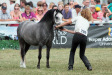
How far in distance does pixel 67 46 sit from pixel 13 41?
2.79 m

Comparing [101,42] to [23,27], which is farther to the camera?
[101,42]

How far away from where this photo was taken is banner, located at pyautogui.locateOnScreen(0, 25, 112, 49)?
19250mm

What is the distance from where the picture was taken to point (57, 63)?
563 inches

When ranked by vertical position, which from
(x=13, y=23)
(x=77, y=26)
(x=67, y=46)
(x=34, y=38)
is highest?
(x=77, y=26)

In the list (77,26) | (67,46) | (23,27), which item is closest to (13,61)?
(23,27)

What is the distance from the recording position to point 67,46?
785 inches

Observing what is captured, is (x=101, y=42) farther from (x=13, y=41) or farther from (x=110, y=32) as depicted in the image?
(x=13, y=41)

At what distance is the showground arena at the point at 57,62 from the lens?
11465mm

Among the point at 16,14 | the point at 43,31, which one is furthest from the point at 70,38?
the point at 43,31

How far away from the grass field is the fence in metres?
0.65

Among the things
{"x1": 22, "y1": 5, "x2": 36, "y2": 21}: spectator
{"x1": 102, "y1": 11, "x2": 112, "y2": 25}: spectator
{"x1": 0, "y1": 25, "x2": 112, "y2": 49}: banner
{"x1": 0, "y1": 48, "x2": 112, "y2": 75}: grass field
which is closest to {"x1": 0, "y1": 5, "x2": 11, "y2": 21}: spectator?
{"x1": 0, "y1": 25, "x2": 112, "y2": 49}: banner

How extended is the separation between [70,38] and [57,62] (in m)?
5.41

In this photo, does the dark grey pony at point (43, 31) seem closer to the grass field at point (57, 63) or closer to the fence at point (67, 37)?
the grass field at point (57, 63)

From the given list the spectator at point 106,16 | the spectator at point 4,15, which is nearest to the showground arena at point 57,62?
the spectator at point 106,16
